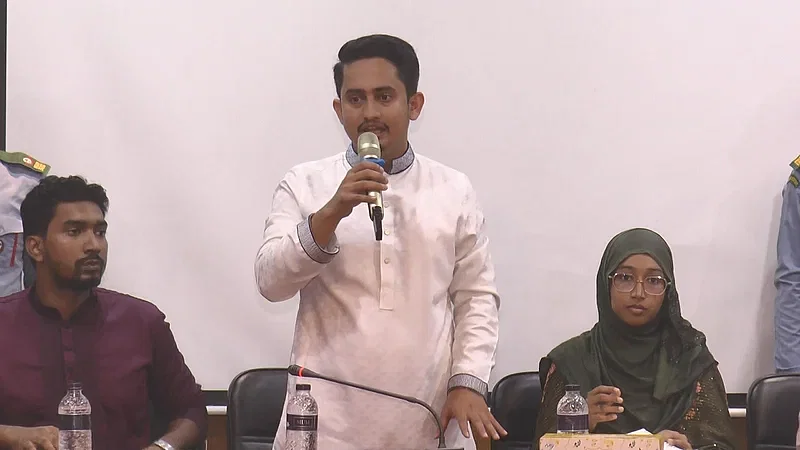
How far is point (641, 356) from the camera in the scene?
2.79 m

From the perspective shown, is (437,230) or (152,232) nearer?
(437,230)

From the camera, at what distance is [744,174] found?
341 centimetres

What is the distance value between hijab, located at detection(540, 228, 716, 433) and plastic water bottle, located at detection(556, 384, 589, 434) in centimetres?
13

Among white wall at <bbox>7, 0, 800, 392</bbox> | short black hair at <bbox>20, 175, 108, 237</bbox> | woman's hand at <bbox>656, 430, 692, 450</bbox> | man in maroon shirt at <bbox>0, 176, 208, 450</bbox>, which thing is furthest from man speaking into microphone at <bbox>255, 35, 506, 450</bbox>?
white wall at <bbox>7, 0, 800, 392</bbox>

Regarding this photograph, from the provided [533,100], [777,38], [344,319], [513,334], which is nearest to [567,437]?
[344,319]

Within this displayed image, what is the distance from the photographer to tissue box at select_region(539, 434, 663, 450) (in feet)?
6.11

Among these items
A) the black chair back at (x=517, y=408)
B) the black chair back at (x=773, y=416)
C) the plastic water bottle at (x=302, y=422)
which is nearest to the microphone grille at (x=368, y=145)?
the plastic water bottle at (x=302, y=422)

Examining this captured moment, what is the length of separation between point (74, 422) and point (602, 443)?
1345mm

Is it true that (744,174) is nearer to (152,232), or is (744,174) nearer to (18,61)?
(152,232)

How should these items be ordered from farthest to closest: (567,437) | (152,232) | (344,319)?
(152,232) → (344,319) → (567,437)

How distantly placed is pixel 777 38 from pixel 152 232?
2189mm

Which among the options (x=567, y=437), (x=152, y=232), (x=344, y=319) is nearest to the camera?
(x=567, y=437)

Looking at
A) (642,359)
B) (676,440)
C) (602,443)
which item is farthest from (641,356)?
(602,443)

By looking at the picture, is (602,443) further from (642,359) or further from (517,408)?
(517,408)
